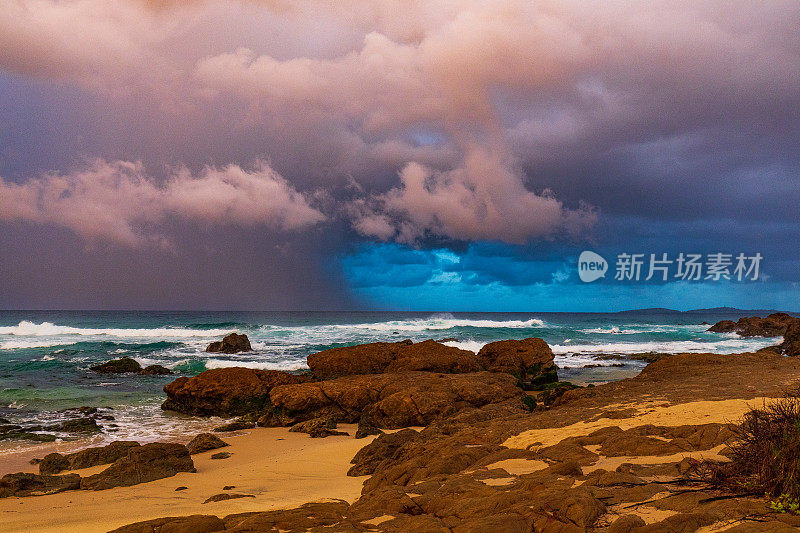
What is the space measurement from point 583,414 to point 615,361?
79.8 ft

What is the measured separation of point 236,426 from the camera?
14570mm

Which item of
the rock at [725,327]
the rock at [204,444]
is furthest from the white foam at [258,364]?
the rock at [725,327]

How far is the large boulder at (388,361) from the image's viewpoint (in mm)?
19484

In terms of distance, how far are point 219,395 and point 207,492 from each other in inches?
368

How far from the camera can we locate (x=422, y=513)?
4.97 m

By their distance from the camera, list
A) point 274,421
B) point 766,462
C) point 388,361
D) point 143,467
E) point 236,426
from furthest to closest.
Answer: point 388,361 → point 274,421 → point 236,426 → point 143,467 → point 766,462

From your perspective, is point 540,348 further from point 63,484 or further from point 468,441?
point 63,484

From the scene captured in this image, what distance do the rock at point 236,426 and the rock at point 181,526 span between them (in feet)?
30.2

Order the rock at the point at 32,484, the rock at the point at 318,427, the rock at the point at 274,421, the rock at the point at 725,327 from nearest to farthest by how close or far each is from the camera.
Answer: the rock at the point at 32,484 → the rock at the point at 318,427 → the rock at the point at 274,421 → the rock at the point at 725,327

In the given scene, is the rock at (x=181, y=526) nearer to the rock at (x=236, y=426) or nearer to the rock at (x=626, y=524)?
the rock at (x=626, y=524)

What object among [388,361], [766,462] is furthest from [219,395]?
[766,462]

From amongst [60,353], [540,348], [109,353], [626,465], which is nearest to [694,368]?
[540,348]

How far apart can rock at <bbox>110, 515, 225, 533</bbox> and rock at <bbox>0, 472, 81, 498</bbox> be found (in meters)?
4.05

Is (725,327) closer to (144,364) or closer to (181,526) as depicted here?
(144,364)
